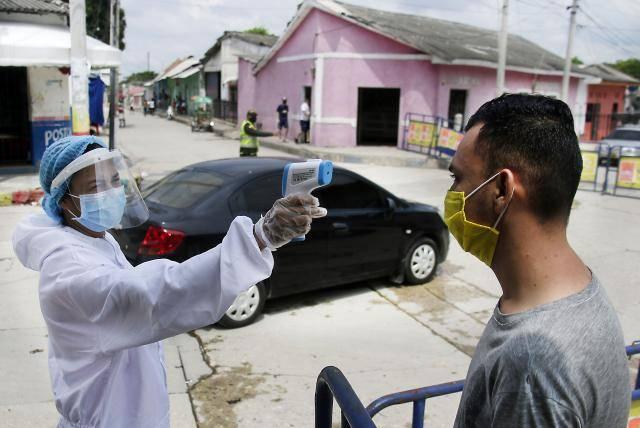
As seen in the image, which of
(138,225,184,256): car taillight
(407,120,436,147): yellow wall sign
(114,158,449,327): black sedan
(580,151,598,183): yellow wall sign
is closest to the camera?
(138,225,184,256): car taillight

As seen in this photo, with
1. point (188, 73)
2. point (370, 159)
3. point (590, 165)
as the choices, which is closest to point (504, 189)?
point (590, 165)

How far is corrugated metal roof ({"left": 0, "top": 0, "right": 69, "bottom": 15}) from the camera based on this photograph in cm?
1316

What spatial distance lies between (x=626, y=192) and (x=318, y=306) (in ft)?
37.3

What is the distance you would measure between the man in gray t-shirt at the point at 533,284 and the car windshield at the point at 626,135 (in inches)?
802

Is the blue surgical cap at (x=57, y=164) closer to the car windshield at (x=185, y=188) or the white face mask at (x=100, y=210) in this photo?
the white face mask at (x=100, y=210)

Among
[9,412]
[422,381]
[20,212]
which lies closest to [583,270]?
[422,381]

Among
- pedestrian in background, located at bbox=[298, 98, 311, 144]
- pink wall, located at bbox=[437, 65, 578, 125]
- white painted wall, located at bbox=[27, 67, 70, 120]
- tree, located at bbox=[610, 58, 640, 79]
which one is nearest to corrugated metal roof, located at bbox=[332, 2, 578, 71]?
pink wall, located at bbox=[437, 65, 578, 125]

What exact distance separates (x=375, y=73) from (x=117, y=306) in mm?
20784

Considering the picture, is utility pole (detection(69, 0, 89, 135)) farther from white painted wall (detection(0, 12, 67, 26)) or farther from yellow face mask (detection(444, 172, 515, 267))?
yellow face mask (detection(444, 172, 515, 267))

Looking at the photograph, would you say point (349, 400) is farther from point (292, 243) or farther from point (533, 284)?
point (292, 243)

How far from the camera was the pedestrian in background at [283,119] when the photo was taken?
23.9m

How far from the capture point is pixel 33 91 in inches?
539

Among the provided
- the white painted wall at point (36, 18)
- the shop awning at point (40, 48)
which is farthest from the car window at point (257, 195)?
the white painted wall at point (36, 18)

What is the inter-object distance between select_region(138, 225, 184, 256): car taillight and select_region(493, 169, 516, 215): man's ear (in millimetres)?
4154
